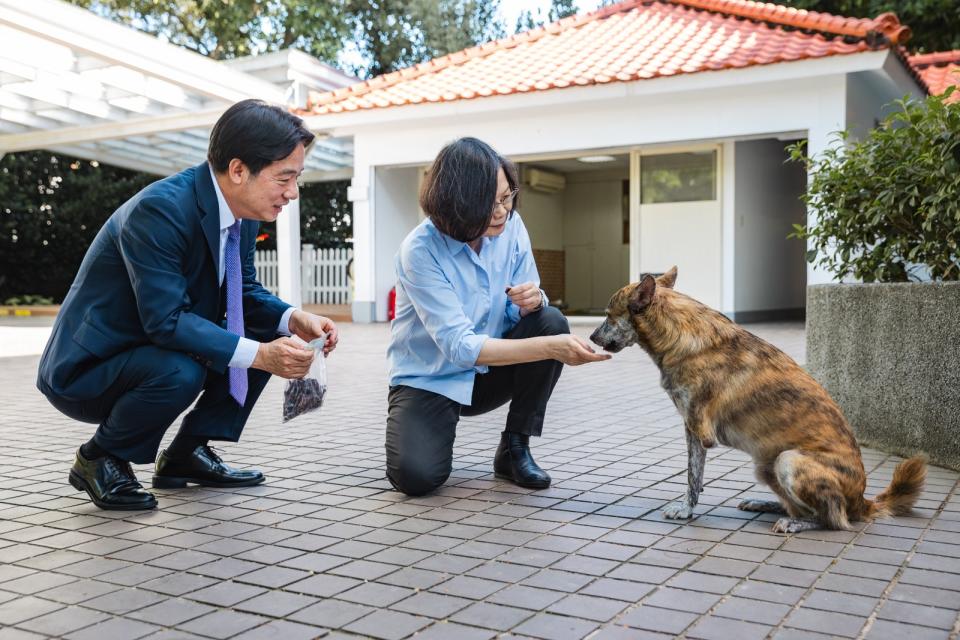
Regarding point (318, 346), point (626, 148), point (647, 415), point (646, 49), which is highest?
point (646, 49)

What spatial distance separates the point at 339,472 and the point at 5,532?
61.0 inches

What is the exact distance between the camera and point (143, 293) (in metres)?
3.48

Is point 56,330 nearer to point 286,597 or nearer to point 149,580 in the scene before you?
point 149,580

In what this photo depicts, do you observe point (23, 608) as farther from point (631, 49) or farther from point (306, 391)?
point (631, 49)

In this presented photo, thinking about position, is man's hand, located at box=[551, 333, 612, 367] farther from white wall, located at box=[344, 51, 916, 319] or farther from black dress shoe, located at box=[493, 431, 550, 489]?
white wall, located at box=[344, 51, 916, 319]

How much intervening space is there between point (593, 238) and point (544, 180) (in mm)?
2090

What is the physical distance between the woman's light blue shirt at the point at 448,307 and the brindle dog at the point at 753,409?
0.64 metres

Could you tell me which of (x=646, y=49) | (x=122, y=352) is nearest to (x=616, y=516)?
(x=122, y=352)

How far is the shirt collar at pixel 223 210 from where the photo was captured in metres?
3.71

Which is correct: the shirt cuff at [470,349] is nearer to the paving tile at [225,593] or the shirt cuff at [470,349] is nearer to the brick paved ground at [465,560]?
the brick paved ground at [465,560]

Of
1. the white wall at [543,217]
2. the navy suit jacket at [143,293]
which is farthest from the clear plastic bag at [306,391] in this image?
the white wall at [543,217]

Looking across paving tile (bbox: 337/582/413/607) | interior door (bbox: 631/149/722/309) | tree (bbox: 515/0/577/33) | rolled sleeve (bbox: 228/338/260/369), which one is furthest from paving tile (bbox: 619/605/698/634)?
tree (bbox: 515/0/577/33)

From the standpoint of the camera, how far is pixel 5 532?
11.3 ft

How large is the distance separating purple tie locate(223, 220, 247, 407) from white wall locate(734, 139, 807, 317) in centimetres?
1200
